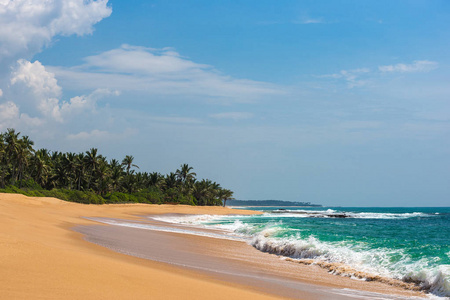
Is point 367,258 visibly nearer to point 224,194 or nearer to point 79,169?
point 79,169

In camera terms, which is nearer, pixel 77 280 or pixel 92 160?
pixel 77 280

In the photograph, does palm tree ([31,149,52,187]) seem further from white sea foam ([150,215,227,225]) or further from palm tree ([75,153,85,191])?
white sea foam ([150,215,227,225])

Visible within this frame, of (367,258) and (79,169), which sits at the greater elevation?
(79,169)

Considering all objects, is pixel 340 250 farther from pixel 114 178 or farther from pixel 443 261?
pixel 114 178

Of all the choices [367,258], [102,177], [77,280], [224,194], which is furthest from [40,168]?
[77,280]

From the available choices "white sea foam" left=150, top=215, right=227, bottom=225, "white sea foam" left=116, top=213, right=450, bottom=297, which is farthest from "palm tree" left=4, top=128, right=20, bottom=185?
"white sea foam" left=116, top=213, right=450, bottom=297

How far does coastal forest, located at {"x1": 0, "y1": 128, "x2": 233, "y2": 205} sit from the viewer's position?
208 feet

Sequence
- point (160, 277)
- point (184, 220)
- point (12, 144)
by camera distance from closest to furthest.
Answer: point (160, 277)
point (184, 220)
point (12, 144)

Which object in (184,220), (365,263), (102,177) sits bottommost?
(184,220)

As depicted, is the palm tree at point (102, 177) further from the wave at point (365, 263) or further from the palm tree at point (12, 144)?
the wave at point (365, 263)

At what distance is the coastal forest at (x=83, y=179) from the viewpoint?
63281mm

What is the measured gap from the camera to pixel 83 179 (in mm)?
79250

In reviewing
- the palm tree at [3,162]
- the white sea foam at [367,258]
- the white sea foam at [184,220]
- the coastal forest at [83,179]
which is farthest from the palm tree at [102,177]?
the white sea foam at [367,258]

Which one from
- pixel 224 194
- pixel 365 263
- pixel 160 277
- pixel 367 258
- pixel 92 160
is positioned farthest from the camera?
pixel 224 194
